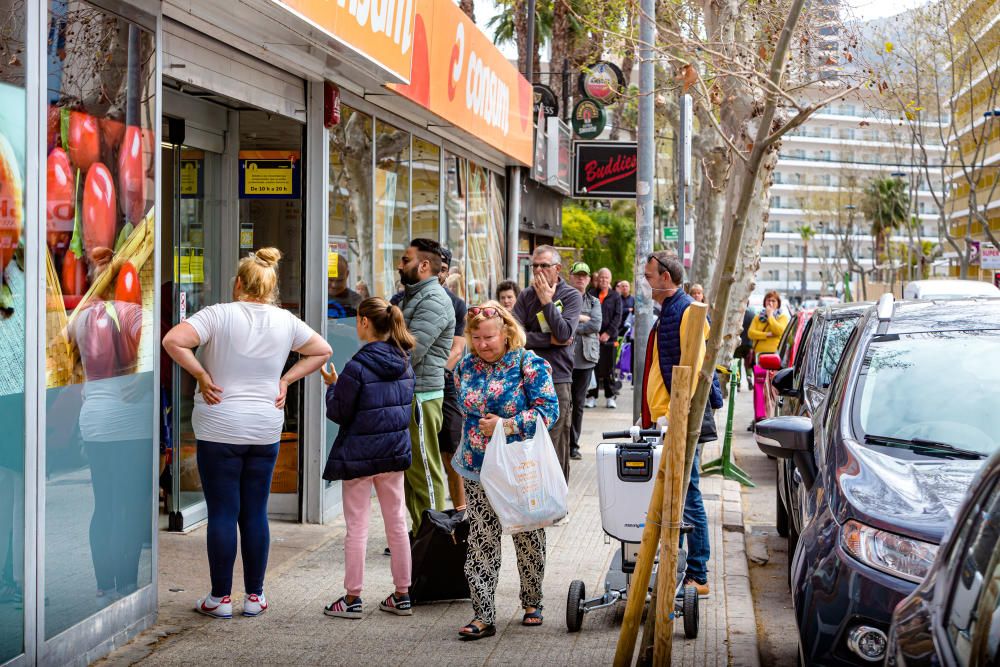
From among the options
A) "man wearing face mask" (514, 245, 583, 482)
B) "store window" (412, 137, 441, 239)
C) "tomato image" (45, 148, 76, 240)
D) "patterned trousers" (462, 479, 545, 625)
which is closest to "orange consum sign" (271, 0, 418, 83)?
"tomato image" (45, 148, 76, 240)

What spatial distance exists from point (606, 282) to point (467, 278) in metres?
3.18

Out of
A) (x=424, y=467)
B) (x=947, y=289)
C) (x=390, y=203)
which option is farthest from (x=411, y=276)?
(x=947, y=289)

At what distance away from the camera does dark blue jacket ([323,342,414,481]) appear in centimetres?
654

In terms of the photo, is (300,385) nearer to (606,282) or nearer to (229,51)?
(229,51)

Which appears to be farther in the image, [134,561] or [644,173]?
[644,173]

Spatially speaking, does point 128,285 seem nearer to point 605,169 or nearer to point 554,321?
point 554,321

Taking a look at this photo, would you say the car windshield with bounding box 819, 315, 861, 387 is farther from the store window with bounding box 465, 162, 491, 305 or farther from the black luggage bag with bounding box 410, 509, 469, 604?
the store window with bounding box 465, 162, 491, 305

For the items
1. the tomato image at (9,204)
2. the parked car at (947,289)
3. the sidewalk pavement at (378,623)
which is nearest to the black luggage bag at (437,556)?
the sidewalk pavement at (378,623)

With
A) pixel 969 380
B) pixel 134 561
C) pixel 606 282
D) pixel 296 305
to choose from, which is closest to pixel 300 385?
pixel 296 305

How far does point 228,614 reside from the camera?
6605 millimetres

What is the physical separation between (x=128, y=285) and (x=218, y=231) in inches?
134

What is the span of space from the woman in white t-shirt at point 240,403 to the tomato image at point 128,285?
258 millimetres

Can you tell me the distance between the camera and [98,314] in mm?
5680

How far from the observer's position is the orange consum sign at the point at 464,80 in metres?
10.4
